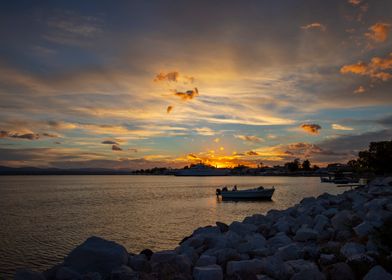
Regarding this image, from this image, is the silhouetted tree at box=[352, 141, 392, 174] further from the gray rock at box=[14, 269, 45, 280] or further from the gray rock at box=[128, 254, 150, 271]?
the gray rock at box=[14, 269, 45, 280]

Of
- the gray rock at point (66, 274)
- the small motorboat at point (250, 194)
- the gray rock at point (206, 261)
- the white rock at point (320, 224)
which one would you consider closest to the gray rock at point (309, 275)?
the gray rock at point (206, 261)

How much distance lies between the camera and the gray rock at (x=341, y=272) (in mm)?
7754

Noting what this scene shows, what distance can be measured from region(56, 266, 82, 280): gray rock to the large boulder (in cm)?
35

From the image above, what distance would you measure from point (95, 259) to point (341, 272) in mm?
5219

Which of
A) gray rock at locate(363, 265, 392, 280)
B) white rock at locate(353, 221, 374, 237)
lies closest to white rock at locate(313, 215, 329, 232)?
white rock at locate(353, 221, 374, 237)

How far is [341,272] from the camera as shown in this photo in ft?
25.7

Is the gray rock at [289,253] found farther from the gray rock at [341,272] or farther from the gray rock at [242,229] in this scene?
the gray rock at [242,229]

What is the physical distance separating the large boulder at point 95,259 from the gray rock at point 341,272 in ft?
14.8

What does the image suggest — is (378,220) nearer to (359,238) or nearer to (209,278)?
(359,238)

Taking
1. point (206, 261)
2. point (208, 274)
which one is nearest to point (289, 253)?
point (206, 261)

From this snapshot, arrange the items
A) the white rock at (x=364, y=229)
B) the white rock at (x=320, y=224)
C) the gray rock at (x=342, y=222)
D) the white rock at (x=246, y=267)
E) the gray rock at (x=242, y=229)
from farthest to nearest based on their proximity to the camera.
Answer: the gray rock at (x=242, y=229)
the white rock at (x=320, y=224)
the gray rock at (x=342, y=222)
the white rock at (x=364, y=229)
the white rock at (x=246, y=267)

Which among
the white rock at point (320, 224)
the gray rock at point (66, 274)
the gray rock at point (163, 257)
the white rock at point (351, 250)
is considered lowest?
the gray rock at point (66, 274)

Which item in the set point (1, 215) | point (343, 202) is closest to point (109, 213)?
point (1, 215)

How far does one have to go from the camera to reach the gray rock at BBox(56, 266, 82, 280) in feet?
25.3
